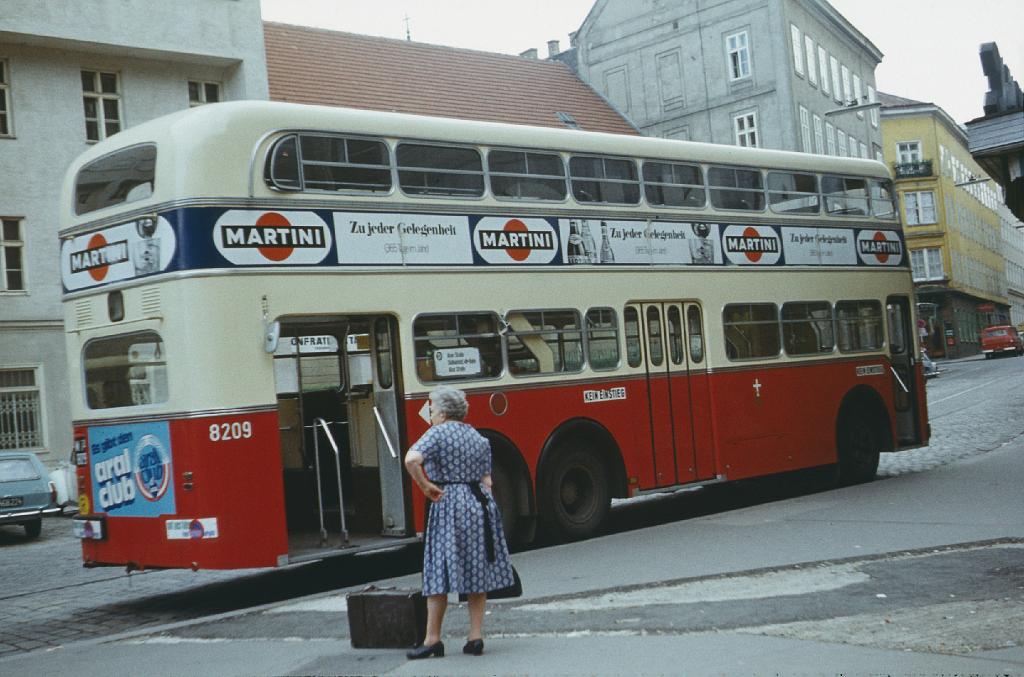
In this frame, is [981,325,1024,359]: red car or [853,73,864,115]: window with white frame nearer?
[853,73,864,115]: window with white frame

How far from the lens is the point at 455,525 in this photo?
24.8ft

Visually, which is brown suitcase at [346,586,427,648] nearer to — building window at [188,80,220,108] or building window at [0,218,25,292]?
building window at [0,218,25,292]

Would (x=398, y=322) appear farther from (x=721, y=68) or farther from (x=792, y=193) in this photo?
(x=721, y=68)

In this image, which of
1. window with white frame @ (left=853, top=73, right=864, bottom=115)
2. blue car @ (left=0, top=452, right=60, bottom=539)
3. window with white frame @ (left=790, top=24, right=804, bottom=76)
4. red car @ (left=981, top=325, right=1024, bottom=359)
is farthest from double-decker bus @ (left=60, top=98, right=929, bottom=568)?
red car @ (left=981, top=325, right=1024, bottom=359)

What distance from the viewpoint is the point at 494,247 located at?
12.6 metres

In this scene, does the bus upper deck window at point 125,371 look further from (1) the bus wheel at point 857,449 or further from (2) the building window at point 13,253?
(2) the building window at point 13,253

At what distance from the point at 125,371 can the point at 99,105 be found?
60.1 feet

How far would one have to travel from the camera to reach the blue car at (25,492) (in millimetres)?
20031

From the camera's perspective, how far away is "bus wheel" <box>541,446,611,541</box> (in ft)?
42.5

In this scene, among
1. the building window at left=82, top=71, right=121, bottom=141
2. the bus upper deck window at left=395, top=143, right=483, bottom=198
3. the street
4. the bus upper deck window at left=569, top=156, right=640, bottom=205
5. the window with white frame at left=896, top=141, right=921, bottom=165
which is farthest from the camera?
the window with white frame at left=896, top=141, right=921, bottom=165

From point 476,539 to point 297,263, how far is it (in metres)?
4.19

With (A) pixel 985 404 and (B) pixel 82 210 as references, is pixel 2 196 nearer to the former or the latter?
(B) pixel 82 210

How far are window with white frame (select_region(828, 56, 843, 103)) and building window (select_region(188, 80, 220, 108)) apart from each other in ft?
102

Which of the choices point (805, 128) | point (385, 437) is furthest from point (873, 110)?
point (385, 437)
